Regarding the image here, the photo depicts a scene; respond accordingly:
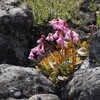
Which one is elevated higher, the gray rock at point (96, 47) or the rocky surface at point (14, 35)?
the gray rock at point (96, 47)

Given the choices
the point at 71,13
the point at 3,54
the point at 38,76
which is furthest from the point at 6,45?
the point at 71,13

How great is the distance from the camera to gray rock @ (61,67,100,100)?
5.54m

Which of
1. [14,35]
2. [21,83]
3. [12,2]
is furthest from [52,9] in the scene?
[21,83]

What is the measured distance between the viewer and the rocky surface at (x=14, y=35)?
25.5 feet

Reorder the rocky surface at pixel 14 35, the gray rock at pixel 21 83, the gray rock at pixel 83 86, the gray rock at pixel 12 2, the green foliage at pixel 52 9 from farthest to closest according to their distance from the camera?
1. the green foliage at pixel 52 9
2. the gray rock at pixel 12 2
3. the rocky surface at pixel 14 35
4. the gray rock at pixel 21 83
5. the gray rock at pixel 83 86

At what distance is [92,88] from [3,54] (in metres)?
2.65

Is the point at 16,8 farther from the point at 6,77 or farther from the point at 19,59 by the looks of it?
the point at 6,77

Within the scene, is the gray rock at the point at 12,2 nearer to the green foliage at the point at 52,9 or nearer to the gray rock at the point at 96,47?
the green foliage at the point at 52,9

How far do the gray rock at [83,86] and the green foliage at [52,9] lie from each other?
3.06 metres

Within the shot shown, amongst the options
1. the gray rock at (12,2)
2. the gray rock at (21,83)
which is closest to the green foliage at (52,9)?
the gray rock at (12,2)

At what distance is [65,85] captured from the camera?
636cm

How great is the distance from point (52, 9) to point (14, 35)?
177cm

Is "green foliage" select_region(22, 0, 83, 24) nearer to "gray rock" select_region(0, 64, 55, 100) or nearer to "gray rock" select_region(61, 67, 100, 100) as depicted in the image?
"gray rock" select_region(0, 64, 55, 100)

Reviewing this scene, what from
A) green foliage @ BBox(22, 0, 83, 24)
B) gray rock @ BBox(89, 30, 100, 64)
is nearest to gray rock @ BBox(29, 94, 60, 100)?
gray rock @ BBox(89, 30, 100, 64)
